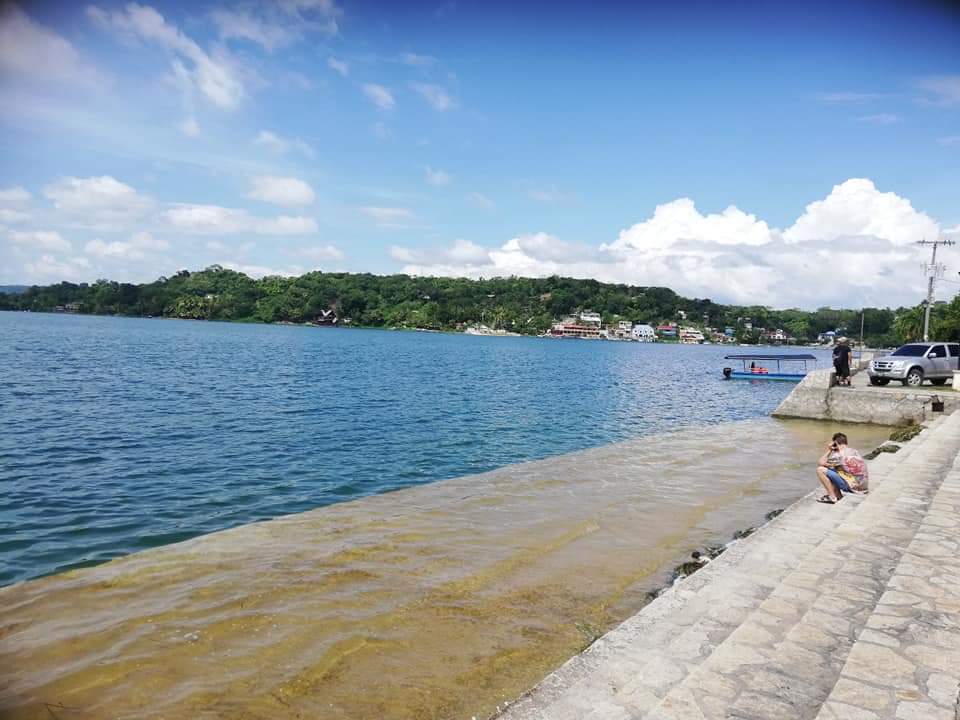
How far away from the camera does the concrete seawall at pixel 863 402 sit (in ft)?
90.2

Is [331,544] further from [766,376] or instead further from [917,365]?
[766,376]

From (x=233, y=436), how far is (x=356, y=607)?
613 inches

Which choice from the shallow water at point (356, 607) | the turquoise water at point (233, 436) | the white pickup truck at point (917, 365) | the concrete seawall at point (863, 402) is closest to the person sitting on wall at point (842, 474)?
the shallow water at point (356, 607)

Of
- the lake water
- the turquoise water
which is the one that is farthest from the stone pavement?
the turquoise water

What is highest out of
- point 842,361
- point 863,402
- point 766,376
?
point 842,361

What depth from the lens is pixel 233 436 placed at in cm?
2283

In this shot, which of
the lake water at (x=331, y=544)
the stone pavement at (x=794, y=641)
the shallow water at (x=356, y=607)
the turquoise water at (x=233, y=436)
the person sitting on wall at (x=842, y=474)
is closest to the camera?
the stone pavement at (x=794, y=641)

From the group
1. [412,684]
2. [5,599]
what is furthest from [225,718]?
[5,599]

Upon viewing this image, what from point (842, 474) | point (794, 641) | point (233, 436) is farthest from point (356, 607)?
point (233, 436)

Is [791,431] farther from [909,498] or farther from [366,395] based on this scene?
[366,395]

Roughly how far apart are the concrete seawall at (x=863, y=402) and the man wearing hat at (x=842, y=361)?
0.44m

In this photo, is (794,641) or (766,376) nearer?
(794,641)

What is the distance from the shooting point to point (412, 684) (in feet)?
22.7

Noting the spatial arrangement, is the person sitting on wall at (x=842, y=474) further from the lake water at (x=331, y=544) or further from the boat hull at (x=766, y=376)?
the boat hull at (x=766, y=376)
